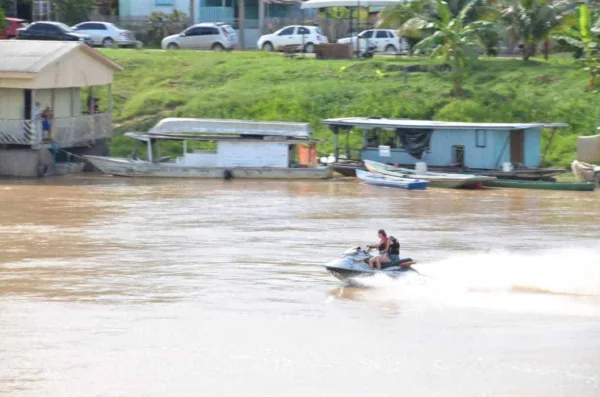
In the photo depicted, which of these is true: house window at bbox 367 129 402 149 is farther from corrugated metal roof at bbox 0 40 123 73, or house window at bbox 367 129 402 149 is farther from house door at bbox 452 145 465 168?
corrugated metal roof at bbox 0 40 123 73

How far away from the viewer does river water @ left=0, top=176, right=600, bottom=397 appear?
54.5 ft

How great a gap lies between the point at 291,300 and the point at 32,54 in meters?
20.9

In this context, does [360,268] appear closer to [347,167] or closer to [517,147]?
[347,167]

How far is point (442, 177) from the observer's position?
35.4 meters

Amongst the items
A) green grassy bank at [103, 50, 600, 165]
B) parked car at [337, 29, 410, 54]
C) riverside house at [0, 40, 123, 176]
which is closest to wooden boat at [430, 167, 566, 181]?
green grassy bank at [103, 50, 600, 165]

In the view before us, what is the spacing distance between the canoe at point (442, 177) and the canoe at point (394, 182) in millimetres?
269

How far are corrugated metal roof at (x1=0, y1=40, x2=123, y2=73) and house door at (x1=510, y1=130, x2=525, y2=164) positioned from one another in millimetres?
13444

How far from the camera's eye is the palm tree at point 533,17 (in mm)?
44156

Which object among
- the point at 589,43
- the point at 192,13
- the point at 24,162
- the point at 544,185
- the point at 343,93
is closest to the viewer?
the point at 544,185

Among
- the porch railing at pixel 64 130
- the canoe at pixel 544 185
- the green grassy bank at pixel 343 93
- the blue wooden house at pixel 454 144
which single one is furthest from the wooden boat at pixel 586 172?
the porch railing at pixel 64 130

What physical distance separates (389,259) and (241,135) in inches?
678

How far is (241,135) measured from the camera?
38562mm

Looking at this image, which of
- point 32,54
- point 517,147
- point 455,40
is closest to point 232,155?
point 32,54

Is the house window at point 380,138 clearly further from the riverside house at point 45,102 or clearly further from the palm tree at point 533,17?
the riverside house at point 45,102
